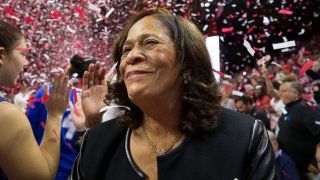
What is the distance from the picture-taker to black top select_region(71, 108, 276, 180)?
4.58 feet

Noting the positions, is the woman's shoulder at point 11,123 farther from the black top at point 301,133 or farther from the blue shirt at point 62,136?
the black top at point 301,133

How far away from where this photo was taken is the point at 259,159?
4.58ft

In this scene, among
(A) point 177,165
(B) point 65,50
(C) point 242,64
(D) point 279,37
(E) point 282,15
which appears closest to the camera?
(A) point 177,165

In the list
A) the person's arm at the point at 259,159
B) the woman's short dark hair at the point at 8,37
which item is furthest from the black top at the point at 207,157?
the woman's short dark hair at the point at 8,37

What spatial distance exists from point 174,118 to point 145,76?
9.4 inches

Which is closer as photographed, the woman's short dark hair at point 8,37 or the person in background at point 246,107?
the woman's short dark hair at point 8,37

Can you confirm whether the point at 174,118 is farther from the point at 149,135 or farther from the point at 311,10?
the point at 311,10

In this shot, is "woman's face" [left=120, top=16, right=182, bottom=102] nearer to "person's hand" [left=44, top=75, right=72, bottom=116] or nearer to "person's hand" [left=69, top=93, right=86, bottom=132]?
"person's hand" [left=44, top=75, right=72, bottom=116]

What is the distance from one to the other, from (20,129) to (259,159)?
3.28 feet

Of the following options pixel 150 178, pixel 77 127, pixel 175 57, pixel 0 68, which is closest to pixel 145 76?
pixel 175 57

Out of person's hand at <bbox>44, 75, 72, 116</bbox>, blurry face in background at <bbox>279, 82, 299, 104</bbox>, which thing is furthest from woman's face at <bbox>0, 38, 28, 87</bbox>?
blurry face in background at <bbox>279, 82, 299, 104</bbox>

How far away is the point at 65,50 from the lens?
7566 millimetres

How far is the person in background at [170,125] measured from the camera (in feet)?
4.66

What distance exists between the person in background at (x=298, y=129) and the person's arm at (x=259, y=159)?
10.3ft
